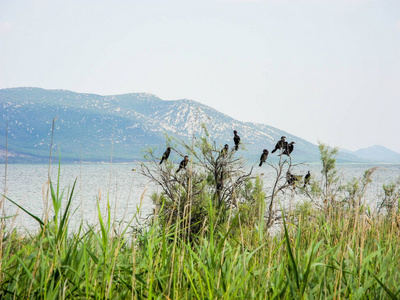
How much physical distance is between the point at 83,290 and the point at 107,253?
0.92 ft

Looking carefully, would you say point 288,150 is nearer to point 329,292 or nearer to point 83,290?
point 329,292

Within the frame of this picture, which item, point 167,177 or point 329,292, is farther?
point 167,177

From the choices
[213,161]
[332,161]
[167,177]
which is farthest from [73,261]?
[332,161]

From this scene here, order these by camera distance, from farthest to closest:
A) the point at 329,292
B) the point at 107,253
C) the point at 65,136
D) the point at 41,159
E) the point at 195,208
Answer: the point at 65,136
the point at 41,159
the point at 195,208
the point at 329,292
the point at 107,253

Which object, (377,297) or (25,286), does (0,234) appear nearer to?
(25,286)

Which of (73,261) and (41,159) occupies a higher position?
(73,261)

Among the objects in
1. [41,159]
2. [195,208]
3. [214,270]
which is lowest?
[41,159]

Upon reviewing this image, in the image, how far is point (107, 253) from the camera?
191 centimetres

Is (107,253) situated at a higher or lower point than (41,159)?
higher

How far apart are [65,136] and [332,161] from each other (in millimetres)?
193032

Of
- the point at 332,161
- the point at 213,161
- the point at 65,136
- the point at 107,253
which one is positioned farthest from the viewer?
the point at 65,136

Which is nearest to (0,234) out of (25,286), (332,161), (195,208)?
(25,286)

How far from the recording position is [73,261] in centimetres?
195

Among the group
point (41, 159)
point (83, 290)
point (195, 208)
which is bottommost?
point (41, 159)
